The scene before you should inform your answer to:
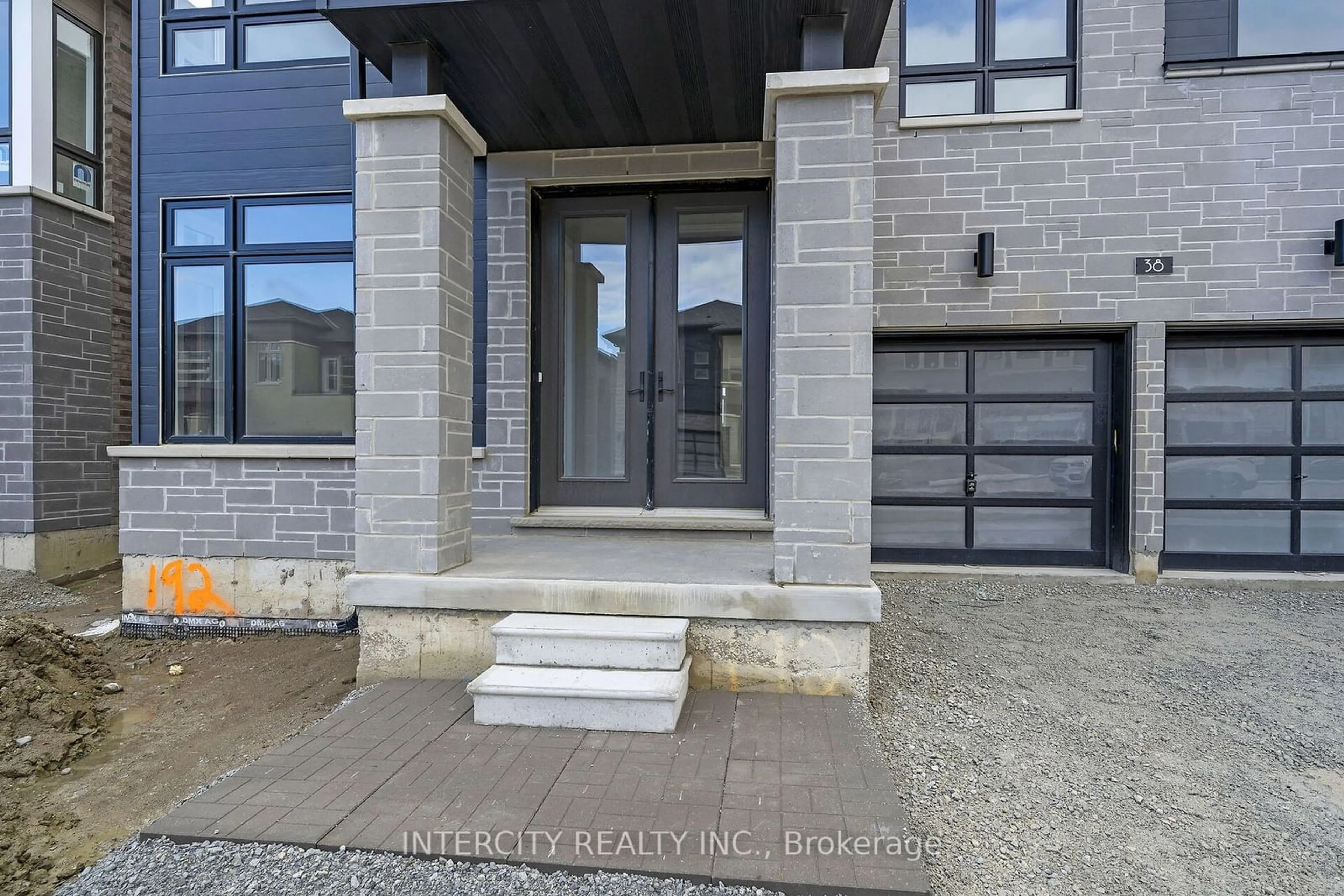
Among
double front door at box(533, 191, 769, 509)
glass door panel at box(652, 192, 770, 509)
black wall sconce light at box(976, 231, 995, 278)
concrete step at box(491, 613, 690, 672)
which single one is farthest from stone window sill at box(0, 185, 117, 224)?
black wall sconce light at box(976, 231, 995, 278)

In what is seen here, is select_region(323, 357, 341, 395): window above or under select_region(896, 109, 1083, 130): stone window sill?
under

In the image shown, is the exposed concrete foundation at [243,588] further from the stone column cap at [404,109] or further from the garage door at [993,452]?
the garage door at [993,452]

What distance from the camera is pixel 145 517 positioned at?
485cm

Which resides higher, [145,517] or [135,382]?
[135,382]

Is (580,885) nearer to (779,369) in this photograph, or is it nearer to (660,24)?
(779,369)

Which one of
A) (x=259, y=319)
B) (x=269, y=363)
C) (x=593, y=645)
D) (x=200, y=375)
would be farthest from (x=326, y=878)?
(x=200, y=375)

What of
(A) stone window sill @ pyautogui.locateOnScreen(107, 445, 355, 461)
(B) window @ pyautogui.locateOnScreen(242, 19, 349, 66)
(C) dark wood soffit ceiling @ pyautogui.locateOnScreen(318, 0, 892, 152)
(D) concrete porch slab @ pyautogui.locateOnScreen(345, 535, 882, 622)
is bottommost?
(D) concrete porch slab @ pyautogui.locateOnScreen(345, 535, 882, 622)

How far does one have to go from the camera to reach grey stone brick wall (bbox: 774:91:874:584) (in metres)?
2.91

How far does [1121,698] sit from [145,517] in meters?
6.19

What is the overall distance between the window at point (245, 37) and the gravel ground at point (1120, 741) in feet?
18.8

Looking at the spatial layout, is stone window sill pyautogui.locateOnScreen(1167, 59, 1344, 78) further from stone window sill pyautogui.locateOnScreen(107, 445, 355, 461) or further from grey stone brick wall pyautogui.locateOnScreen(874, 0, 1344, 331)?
stone window sill pyautogui.locateOnScreen(107, 445, 355, 461)

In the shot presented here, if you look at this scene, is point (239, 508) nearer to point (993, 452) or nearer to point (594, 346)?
point (594, 346)

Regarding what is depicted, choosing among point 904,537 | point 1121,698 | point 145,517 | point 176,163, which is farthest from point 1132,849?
point 176,163

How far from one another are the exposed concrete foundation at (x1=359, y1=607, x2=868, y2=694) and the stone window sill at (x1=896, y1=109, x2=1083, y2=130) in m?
4.01
